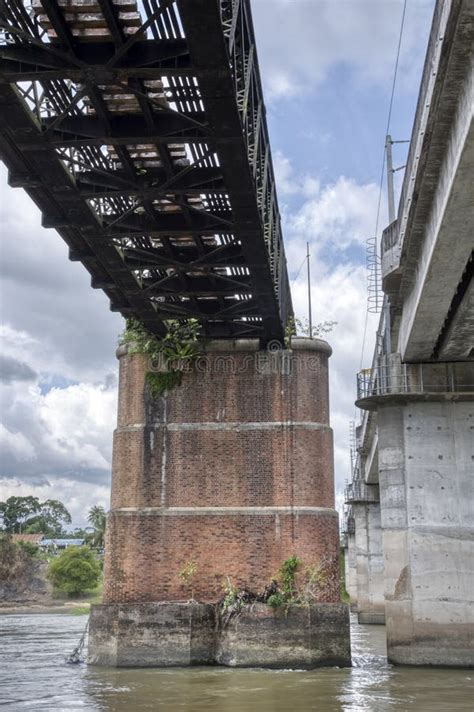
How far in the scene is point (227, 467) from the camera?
907 inches

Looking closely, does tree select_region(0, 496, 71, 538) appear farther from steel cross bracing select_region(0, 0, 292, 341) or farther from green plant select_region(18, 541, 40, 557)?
steel cross bracing select_region(0, 0, 292, 341)

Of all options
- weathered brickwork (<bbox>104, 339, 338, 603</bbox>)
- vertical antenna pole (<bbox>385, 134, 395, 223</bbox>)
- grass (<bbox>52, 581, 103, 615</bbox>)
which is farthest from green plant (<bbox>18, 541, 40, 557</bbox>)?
vertical antenna pole (<bbox>385, 134, 395, 223</bbox>)

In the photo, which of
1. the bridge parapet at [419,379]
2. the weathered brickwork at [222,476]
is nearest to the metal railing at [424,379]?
the bridge parapet at [419,379]

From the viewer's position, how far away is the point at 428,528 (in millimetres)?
22047

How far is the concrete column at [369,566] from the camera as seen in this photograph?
153ft

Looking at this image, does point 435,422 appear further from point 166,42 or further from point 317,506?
point 166,42

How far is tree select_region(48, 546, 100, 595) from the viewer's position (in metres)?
83.0

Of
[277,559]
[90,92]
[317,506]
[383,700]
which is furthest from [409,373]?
[90,92]

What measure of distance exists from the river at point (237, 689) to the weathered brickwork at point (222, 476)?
8.29 ft

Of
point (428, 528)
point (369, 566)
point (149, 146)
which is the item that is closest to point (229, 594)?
point (428, 528)

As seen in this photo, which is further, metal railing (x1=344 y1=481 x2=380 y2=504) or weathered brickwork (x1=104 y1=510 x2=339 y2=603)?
metal railing (x1=344 y1=481 x2=380 y2=504)

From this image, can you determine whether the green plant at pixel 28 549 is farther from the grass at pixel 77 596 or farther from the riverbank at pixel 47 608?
the riverbank at pixel 47 608

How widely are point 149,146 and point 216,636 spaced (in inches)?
457

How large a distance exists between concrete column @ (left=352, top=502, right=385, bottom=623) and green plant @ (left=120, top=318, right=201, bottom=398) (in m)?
26.4
